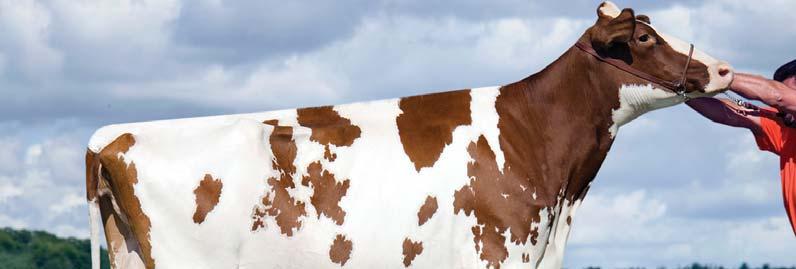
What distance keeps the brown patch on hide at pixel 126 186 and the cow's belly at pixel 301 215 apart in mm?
70

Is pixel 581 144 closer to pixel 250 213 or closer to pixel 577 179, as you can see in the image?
pixel 577 179

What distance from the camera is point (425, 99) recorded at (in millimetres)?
12258

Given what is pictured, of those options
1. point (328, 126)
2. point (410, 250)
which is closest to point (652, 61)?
point (410, 250)

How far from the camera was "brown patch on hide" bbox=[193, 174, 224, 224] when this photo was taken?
11.2 metres

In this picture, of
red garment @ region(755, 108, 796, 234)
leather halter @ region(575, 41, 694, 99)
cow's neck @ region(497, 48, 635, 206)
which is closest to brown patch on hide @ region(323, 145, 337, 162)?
cow's neck @ region(497, 48, 635, 206)

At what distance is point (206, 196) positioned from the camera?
1127 centimetres

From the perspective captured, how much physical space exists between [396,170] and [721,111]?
4.06 meters

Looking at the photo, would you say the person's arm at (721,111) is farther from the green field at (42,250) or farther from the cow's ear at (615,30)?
the green field at (42,250)

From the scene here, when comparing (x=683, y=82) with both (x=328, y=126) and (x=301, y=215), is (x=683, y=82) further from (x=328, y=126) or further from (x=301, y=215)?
(x=301, y=215)

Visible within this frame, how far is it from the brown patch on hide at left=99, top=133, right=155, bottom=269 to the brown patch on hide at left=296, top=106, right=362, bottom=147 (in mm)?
1828

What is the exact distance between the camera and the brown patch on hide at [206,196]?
11.2m

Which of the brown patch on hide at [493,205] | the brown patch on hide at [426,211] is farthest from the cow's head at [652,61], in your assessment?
the brown patch on hide at [426,211]

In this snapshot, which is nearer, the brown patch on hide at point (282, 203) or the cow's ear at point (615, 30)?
the brown patch on hide at point (282, 203)

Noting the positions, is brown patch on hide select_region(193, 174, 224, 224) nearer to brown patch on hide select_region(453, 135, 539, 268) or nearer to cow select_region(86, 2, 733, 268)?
cow select_region(86, 2, 733, 268)
